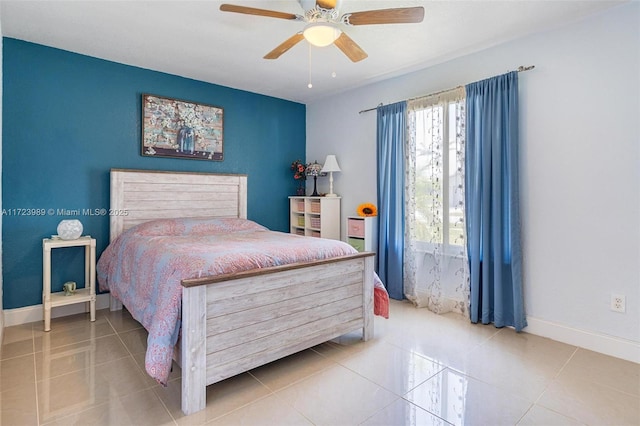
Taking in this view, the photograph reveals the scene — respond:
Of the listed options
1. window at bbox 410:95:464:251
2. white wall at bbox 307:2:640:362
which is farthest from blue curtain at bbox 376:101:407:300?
white wall at bbox 307:2:640:362

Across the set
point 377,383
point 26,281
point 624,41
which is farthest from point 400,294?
point 26,281

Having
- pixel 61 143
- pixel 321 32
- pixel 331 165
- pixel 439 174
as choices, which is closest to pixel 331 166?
pixel 331 165

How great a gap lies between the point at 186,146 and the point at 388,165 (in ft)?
7.60

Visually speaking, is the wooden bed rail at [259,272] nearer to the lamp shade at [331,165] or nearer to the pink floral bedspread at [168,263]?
the pink floral bedspread at [168,263]

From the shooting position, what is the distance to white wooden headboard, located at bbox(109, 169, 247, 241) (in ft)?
11.5

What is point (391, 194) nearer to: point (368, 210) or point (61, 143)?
point (368, 210)

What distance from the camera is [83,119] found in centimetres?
340

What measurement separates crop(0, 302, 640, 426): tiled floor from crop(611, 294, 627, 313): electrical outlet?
0.35 meters

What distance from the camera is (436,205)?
3531 mm

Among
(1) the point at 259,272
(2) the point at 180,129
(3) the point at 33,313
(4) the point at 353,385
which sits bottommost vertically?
(4) the point at 353,385

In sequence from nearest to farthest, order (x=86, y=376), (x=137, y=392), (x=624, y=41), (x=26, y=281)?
(x=137, y=392)
(x=86, y=376)
(x=624, y=41)
(x=26, y=281)

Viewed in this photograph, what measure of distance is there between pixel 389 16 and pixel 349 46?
1.50 feet

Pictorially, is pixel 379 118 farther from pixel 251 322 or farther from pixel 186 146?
pixel 251 322

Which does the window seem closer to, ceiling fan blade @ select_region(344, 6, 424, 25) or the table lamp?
the table lamp
